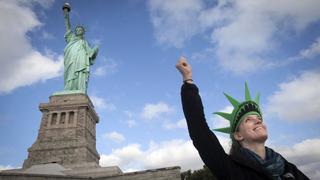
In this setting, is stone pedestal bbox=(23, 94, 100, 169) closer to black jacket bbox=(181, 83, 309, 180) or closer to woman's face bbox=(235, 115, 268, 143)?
woman's face bbox=(235, 115, 268, 143)

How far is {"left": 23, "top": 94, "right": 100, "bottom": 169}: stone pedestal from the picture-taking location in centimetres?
2509

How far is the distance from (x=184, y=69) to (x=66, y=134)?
2519 centimetres

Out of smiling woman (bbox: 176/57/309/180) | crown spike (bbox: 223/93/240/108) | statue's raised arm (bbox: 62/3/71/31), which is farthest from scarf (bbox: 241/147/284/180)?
statue's raised arm (bbox: 62/3/71/31)

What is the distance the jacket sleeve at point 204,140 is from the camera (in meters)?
2.57

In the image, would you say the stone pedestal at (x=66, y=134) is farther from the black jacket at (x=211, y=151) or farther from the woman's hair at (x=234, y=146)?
the black jacket at (x=211, y=151)

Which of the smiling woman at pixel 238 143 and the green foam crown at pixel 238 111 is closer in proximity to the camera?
the smiling woman at pixel 238 143

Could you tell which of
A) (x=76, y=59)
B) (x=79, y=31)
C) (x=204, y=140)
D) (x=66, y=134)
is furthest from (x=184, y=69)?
(x=79, y=31)

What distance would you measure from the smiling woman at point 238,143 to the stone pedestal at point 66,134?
2149 centimetres

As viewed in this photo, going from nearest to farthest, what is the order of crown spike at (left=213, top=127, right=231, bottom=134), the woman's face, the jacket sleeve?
the jacket sleeve < the woman's face < crown spike at (left=213, top=127, right=231, bottom=134)

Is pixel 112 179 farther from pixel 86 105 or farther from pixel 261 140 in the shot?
pixel 261 140

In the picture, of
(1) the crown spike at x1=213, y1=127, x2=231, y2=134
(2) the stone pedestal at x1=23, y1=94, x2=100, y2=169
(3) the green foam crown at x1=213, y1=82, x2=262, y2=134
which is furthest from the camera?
(2) the stone pedestal at x1=23, y1=94, x2=100, y2=169

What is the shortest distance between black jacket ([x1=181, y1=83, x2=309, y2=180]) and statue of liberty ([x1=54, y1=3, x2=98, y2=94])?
1082 inches

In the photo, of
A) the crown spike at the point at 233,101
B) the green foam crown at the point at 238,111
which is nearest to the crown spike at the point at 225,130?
the green foam crown at the point at 238,111

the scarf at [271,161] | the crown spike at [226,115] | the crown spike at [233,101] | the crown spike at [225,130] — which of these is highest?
the crown spike at [233,101]
